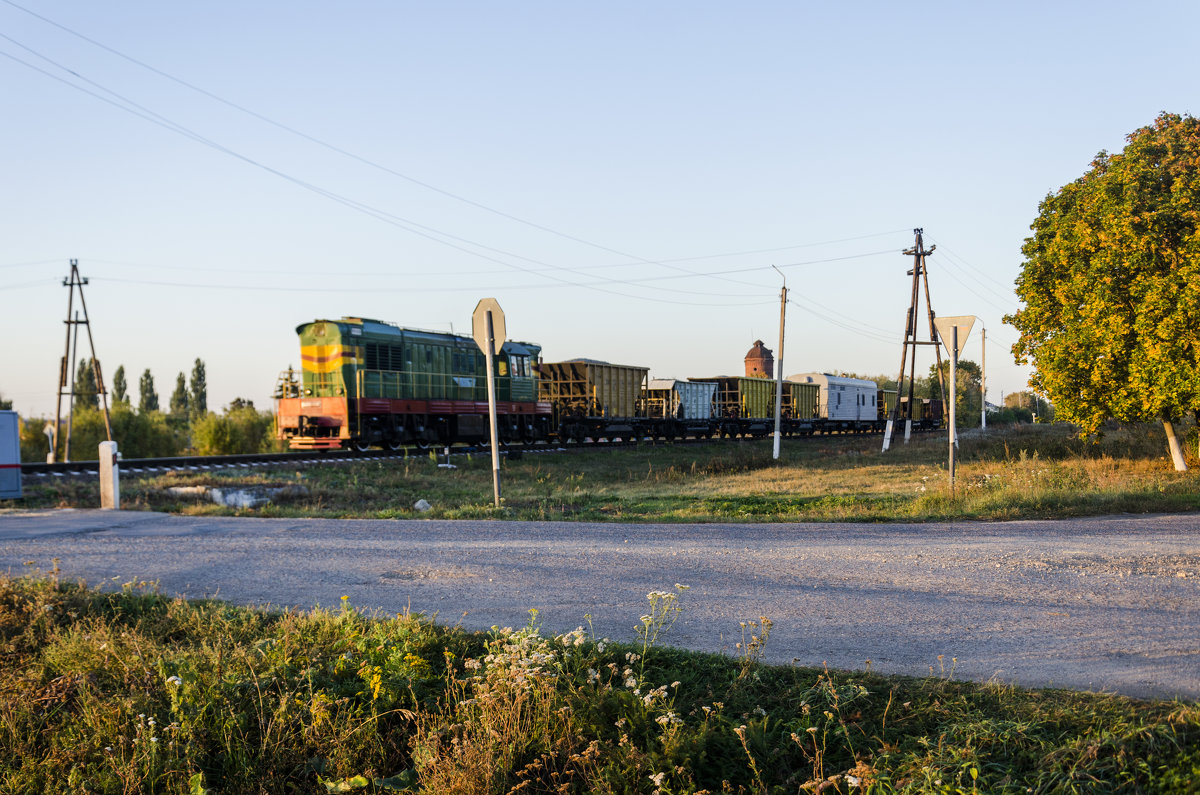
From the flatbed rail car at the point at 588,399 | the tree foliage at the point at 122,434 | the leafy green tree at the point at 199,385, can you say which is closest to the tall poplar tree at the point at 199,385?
the leafy green tree at the point at 199,385

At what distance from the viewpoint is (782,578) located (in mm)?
7445

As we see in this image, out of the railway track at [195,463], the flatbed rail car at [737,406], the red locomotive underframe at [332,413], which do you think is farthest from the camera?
the flatbed rail car at [737,406]

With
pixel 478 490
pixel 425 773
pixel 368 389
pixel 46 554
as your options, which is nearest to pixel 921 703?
pixel 425 773

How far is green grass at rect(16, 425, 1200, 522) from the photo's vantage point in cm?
1262

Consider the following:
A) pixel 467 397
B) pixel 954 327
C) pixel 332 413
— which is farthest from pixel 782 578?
pixel 467 397

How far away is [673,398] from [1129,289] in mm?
23279

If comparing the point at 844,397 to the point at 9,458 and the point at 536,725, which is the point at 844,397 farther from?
the point at 536,725

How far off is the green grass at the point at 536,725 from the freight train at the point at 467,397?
20.3 metres

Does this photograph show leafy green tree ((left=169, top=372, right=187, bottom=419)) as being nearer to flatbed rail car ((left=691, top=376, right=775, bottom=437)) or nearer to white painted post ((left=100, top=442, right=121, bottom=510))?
flatbed rail car ((left=691, top=376, right=775, bottom=437))

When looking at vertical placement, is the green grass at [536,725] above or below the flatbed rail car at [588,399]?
below

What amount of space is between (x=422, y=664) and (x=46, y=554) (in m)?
6.97

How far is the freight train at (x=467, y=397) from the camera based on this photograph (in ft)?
82.1

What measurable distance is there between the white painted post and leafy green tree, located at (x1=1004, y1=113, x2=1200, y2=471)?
19.6 meters

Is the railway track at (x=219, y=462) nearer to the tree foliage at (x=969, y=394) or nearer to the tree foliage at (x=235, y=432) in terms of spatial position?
the tree foliage at (x=235, y=432)
